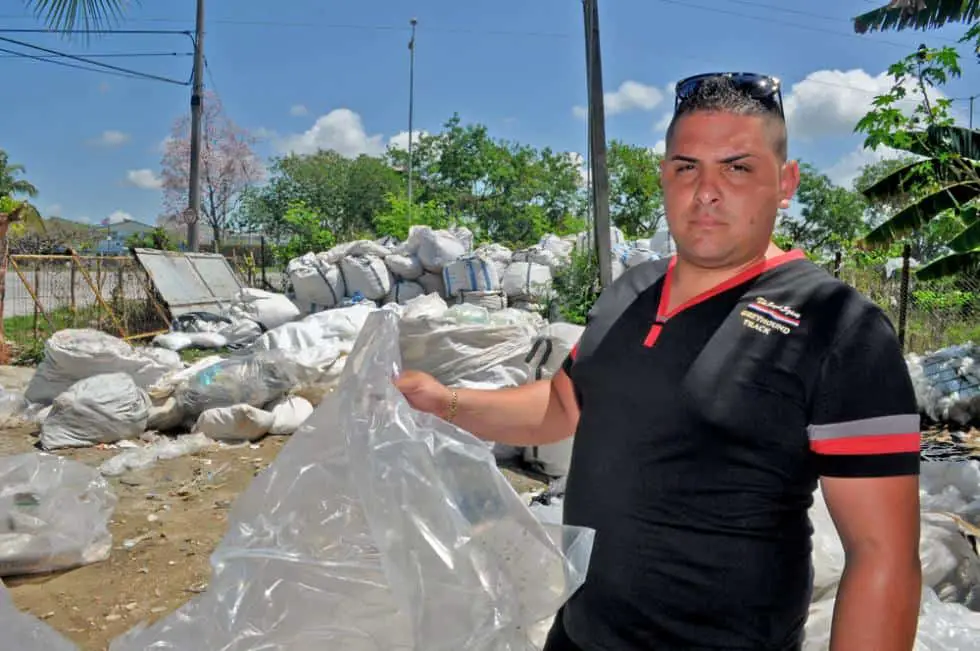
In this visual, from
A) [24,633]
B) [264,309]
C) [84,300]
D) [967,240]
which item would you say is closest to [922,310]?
[967,240]

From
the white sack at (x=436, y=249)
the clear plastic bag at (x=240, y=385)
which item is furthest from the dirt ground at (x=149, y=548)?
the white sack at (x=436, y=249)

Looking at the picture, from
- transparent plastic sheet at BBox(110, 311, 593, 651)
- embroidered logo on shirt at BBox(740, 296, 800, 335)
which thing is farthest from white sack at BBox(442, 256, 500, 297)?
embroidered logo on shirt at BBox(740, 296, 800, 335)

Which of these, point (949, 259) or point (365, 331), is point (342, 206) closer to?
point (949, 259)

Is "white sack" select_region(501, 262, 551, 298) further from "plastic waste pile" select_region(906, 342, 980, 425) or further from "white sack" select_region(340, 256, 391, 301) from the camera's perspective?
"plastic waste pile" select_region(906, 342, 980, 425)

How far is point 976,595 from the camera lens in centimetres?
203

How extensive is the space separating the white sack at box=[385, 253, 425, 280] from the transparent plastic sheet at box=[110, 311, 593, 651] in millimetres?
7943

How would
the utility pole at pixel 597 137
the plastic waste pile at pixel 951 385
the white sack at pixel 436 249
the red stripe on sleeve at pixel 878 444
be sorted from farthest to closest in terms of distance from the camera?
the white sack at pixel 436 249
the utility pole at pixel 597 137
the plastic waste pile at pixel 951 385
the red stripe on sleeve at pixel 878 444

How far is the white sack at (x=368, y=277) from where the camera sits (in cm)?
912

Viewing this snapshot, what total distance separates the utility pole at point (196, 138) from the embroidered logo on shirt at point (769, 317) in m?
13.5

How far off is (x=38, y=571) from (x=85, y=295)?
23.4ft

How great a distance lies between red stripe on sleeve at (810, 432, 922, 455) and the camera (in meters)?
0.82

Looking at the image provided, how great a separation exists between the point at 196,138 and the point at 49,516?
11923 millimetres

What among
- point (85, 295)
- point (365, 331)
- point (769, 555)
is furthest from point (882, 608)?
point (85, 295)

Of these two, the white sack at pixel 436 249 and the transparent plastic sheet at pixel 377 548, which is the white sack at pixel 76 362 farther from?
the transparent plastic sheet at pixel 377 548
